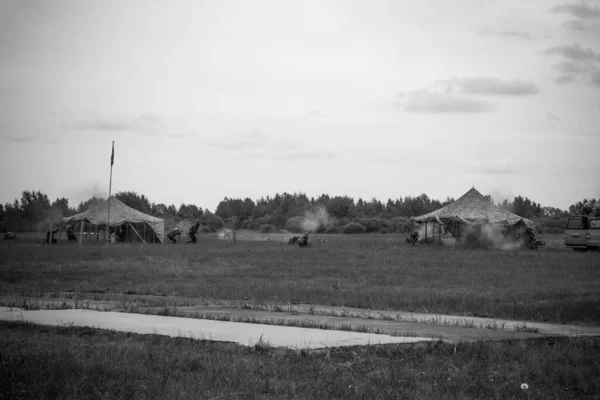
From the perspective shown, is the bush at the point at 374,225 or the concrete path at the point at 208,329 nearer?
the concrete path at the point at 208,329

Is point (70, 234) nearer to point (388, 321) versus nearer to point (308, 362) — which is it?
point (388, 321)

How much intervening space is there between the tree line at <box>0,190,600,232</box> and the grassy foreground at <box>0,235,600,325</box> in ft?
93.8

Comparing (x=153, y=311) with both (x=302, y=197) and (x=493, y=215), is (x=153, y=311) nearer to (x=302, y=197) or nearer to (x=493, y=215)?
(x=493, y=215)

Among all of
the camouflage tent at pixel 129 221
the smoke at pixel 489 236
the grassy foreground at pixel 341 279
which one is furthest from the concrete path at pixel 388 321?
the camouflage tent at pixel 129 221

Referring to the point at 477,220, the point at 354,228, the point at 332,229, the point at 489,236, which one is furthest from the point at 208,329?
the point at 332,229

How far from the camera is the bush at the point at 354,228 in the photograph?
84.4 m

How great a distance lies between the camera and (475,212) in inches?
1928

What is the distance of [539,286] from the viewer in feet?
66.0

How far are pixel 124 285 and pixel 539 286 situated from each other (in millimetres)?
11895

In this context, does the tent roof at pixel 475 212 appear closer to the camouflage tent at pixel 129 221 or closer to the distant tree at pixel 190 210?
the camouflage tent at pixel 129 221

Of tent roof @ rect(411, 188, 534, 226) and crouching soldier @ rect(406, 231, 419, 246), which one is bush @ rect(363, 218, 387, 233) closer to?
tent roof @ rect(411, 188, 534, 226)

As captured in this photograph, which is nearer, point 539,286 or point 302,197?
point 539,286

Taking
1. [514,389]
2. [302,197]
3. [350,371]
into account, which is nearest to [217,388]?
[350,371]

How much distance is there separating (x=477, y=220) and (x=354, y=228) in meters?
37.3
